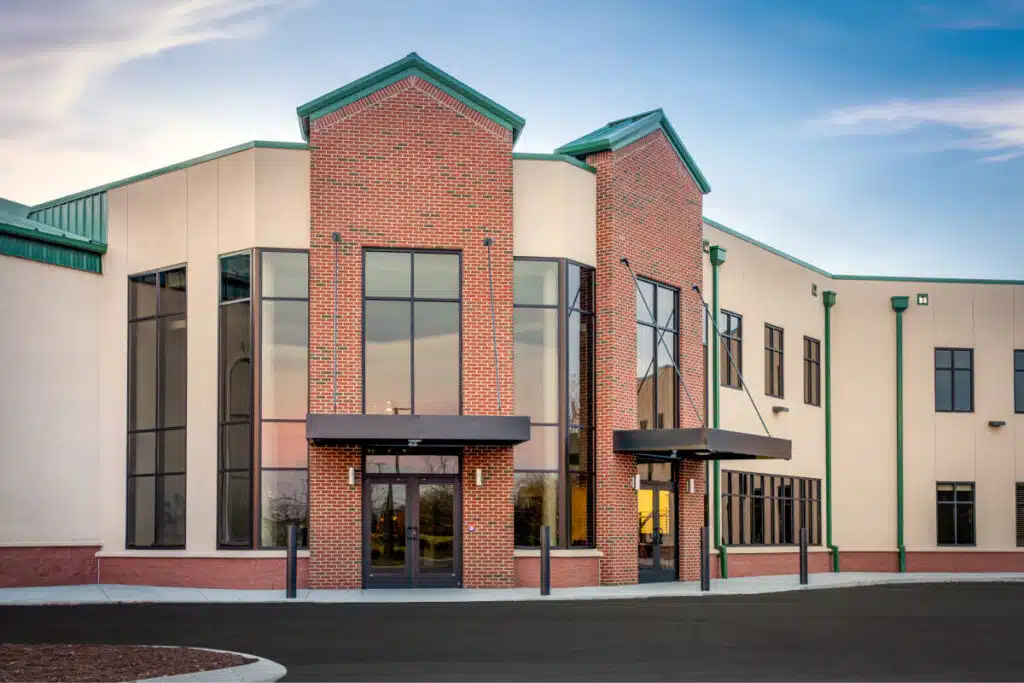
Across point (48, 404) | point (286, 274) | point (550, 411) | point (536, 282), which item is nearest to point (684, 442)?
point (550, 411)

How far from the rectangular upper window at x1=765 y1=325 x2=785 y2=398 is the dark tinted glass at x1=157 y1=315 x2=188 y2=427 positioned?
15.6 metres

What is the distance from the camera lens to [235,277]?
24734 millimetres

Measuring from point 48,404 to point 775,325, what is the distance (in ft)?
61.1

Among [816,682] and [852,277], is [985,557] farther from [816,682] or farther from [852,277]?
[816,682]

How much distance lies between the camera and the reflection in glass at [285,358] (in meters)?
24.3

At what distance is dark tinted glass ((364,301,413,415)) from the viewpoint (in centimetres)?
2447

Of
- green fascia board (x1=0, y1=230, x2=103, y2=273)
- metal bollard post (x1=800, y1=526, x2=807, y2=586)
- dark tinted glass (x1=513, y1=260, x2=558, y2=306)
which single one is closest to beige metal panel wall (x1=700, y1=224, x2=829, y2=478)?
metal bollard post (x1=800, y1=526, x2=807, y2=586)

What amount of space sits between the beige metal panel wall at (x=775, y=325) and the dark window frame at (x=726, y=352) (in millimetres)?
133

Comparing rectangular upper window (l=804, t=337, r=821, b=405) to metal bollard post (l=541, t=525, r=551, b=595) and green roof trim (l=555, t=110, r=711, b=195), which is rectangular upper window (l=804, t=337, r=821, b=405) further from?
metal bollard post (l=541, t=525, r=551, b=595)

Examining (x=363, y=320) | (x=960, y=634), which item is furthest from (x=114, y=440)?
(x=960, y=634)

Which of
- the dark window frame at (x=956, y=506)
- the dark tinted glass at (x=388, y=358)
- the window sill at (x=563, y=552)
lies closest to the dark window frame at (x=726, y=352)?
the window sill at (x=563, y=552)

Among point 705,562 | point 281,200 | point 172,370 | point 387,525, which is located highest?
point 281,200

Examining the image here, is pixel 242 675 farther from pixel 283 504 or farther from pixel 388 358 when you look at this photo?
pixel 388 358

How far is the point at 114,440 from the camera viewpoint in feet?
84.6
